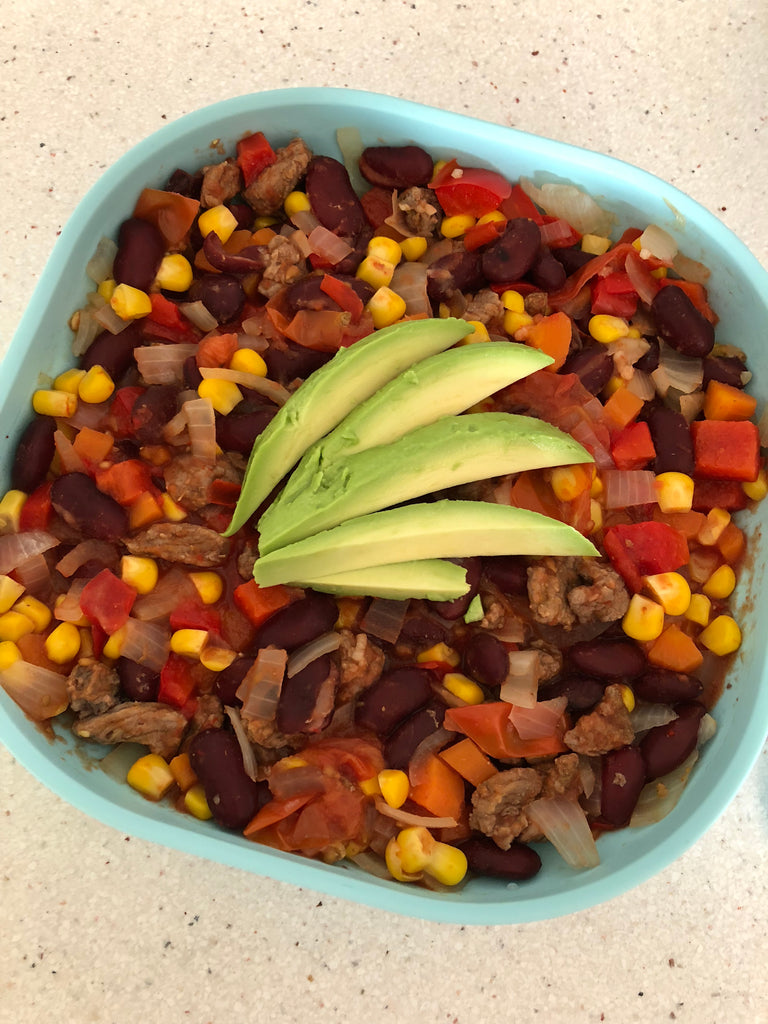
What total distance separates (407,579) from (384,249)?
0.66 m

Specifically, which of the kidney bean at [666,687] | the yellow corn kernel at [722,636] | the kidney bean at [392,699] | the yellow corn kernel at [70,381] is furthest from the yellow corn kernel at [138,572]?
the yellow corn kernel at [722,636]

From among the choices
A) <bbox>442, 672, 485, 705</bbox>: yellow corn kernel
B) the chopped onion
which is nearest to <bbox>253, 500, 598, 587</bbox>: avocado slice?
the chopped onion

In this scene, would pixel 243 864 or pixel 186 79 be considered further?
pixel 186 79

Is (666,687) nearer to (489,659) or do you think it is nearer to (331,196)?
(489,659)

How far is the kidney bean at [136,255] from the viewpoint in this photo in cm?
159

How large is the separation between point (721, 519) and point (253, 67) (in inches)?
55.2

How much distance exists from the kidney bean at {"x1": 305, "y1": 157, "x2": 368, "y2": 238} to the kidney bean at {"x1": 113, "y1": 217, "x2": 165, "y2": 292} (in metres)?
0.31

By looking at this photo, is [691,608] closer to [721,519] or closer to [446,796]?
[721,519]

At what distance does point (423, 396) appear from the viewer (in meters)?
1.44

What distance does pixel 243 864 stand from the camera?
1.37m

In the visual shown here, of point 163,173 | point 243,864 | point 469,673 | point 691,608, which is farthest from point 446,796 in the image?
point 163,173

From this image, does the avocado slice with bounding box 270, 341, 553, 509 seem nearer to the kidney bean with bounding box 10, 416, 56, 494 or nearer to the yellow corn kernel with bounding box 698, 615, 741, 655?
the kidney bean with bounding box 10, 416, 56, 494

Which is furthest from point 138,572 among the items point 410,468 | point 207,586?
point 410,468

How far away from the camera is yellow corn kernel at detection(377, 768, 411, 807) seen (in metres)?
1.43
